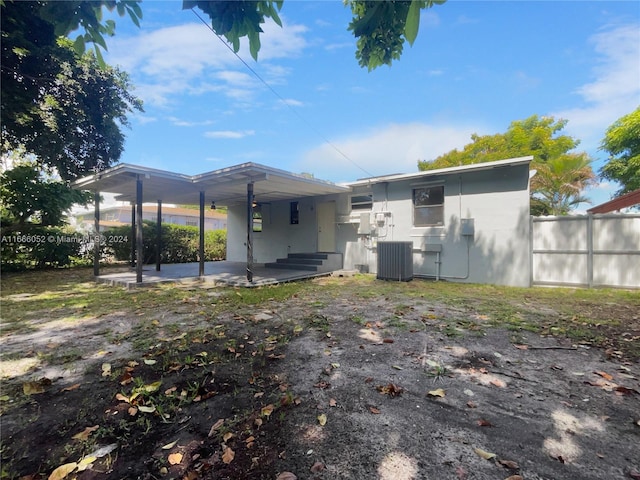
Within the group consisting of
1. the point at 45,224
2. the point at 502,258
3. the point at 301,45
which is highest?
the point at 301,45

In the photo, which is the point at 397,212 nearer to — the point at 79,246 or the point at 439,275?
the point at 439,275

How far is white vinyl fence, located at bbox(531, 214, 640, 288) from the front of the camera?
22.6ft

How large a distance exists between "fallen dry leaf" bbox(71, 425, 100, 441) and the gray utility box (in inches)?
308

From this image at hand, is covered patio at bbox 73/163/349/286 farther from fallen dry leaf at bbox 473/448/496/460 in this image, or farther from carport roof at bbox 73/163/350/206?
fallen dry leaf at bbox 473/448/496/460

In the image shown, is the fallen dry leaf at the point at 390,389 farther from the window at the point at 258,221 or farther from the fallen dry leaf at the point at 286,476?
the window at the point at 258,221

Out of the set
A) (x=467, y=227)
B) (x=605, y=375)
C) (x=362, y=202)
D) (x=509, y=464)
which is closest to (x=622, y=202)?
(x=467, y=227)

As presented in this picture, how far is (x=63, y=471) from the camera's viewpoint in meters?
1.63

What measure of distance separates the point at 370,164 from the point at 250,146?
1162 cm

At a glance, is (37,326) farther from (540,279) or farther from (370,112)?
(370,112)

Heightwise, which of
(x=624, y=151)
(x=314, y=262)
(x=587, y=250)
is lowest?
(x=314, y=262)

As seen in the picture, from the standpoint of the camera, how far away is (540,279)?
777cm

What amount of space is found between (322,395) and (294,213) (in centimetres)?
1019

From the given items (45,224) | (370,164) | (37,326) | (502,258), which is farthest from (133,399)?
(370,164)

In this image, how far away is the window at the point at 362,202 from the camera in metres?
10.5
